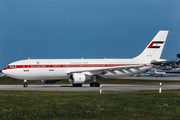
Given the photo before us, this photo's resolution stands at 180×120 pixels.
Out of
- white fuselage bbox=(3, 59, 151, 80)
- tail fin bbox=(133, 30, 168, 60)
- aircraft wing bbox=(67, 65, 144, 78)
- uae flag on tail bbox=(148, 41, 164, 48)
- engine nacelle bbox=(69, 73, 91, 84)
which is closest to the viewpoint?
engine nacelle bbox=(69, 73, 91, 84)

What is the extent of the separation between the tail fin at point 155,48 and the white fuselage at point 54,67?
2377 millimetres

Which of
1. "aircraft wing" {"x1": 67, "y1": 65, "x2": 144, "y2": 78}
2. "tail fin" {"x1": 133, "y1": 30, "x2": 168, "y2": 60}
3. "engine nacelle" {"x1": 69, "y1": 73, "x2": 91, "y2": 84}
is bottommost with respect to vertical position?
"engine nacelle" {"x1": 69, "y1": 73, "x2": 91, "y2": 84}

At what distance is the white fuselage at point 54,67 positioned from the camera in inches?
1569

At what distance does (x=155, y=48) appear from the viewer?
46281 mm

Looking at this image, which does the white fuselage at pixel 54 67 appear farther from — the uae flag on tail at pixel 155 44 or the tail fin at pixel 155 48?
the uae flag on tail at pixel 155 44

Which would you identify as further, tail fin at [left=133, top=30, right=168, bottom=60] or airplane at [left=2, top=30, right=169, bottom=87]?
tail fin at [left=133, top=30, right=168, bottom=60]

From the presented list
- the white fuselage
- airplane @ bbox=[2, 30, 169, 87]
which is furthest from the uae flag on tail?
the white fuselage

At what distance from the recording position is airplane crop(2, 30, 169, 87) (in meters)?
39.9

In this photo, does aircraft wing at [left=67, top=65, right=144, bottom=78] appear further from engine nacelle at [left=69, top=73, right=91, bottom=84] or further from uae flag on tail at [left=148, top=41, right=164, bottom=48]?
uae flag on tail at [left=148, top=41, right=164, bottom=48]

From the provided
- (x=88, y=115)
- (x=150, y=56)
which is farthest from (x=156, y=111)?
(x=150, y=56)

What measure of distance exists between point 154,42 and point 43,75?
18.7m

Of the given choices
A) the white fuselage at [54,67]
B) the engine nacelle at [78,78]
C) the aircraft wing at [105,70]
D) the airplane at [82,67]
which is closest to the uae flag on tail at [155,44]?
the airplane at [82,67]

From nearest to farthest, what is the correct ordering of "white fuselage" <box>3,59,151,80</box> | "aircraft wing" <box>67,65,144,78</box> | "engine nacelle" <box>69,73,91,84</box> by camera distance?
1. "engine nacelle" <box>69,73,91,84</box>
2. "white fuselage" <box>3,59,151,80</box>
3. "aircraft wing" <box>67,65,144,78</box>

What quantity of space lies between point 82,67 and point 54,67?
419 cm
